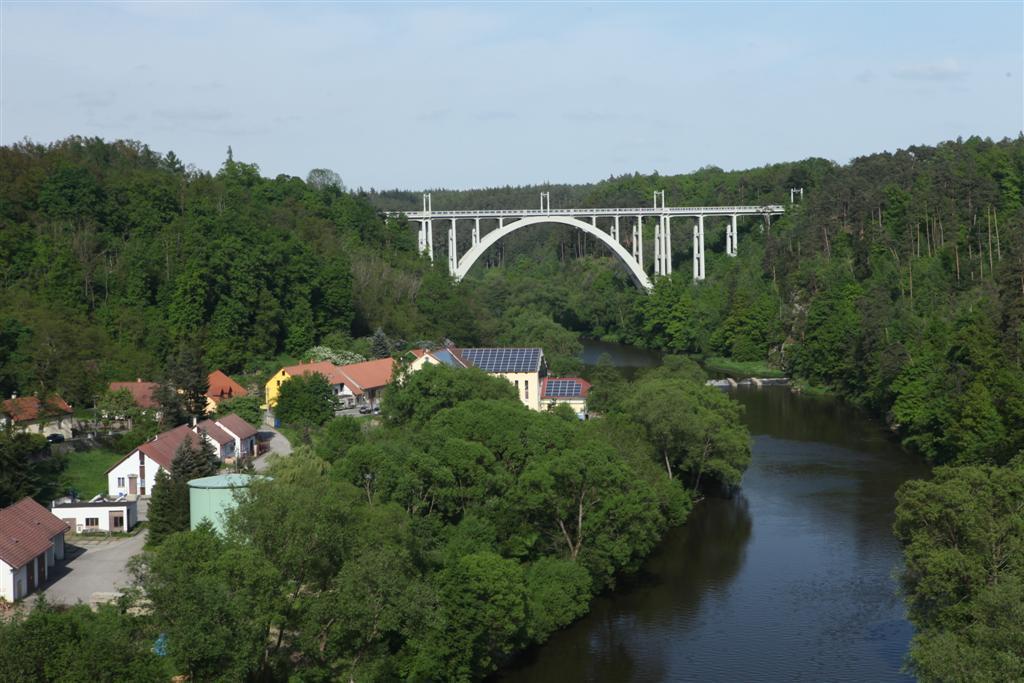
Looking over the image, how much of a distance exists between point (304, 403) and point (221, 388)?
3.07 meters

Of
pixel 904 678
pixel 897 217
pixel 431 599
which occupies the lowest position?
pixel 904 678

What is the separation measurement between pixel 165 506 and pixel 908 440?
19.4 metres

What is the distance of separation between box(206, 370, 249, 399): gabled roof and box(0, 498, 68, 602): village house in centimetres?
1205

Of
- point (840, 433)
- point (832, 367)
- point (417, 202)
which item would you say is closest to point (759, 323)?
point (832, 367)

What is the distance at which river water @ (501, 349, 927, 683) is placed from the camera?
734 inches

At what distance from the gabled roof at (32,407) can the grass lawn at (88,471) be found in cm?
168

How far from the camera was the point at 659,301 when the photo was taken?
59062 millimetres

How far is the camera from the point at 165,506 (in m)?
22.5

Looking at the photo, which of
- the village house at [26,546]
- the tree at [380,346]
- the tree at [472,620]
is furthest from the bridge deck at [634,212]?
the tree at [472,620]

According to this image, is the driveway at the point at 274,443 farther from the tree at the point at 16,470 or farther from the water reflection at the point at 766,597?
the water reflection at the point at 766,597

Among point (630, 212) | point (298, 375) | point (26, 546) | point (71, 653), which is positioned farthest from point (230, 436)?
point (630, 212)

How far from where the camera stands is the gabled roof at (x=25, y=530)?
64.5 ft

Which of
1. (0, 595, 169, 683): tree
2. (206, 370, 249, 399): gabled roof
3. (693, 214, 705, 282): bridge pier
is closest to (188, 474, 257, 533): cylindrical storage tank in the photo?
(0, 595, 169, 683): tree

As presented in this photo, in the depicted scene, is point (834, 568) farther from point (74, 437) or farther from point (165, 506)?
point (74, 437)
